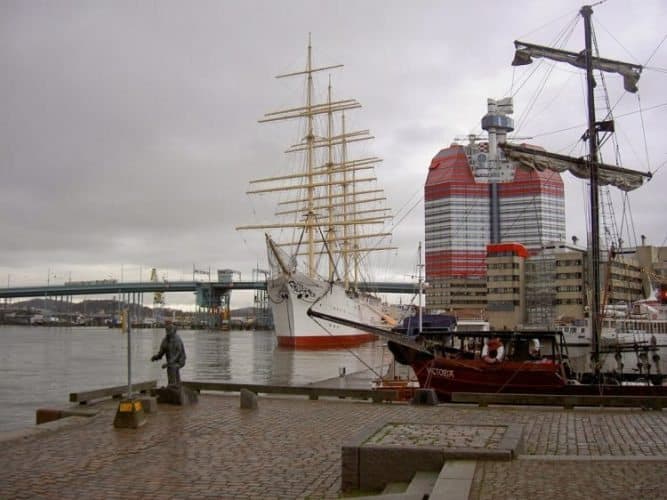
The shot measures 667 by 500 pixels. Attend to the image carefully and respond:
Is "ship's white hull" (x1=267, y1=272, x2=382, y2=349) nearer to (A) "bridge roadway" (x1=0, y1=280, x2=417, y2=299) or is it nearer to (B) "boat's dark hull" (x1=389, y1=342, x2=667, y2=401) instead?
(B) "boat's dark hull" (x1=389, y1=342, x2=667, y2=401)

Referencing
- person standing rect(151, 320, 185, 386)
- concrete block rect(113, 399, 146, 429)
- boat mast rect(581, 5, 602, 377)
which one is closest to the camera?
concrete block rect(113, 399, 146, 429)

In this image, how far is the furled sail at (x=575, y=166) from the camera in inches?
1201

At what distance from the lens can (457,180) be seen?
189000 mm

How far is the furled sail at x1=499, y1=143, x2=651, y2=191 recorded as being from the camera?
30500 millimetres

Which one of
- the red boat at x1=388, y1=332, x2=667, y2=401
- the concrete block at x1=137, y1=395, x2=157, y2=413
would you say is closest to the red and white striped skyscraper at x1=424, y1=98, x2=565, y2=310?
the red boat at x1=388, y1=332, x2=667, y2=401

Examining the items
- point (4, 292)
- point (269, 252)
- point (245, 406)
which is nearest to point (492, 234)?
point (269, 252)

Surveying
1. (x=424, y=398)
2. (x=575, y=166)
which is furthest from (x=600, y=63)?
(x=424, y=398)

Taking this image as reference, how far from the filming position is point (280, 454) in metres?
11.7

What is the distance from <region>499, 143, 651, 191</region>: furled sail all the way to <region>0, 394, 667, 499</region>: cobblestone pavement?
1597 centimetres

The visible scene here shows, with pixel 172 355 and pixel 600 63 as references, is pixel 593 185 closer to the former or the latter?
pixel 600 63

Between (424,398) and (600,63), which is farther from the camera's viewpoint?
(600,63)

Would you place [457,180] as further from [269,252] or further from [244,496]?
[244,496]

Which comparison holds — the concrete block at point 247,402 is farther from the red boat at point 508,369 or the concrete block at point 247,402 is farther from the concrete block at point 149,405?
the red boat at point 508,369

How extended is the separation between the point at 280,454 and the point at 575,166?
78.0 ft
